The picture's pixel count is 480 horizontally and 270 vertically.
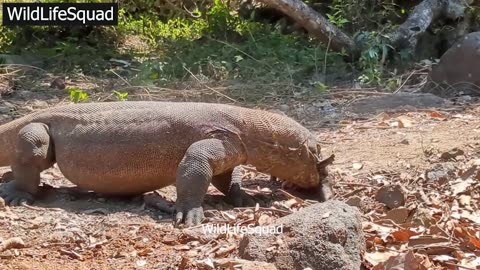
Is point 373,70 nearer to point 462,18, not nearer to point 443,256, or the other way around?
point 462,18

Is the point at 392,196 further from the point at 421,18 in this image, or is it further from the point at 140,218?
the point at 421,18

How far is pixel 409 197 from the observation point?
5.57 m

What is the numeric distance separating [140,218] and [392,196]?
1.64 metres

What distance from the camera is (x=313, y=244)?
4121 millimetres

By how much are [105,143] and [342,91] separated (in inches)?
196

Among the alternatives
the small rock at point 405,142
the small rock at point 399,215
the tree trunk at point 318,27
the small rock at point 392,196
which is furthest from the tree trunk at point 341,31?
the small rock at point 399,215

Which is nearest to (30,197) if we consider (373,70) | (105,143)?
(105,143)

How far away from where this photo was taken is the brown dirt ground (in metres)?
4.58

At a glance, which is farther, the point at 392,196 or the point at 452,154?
the point at 452,154

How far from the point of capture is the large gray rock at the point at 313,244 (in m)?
4.10

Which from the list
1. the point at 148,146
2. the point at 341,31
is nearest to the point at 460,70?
the point at 341,31
